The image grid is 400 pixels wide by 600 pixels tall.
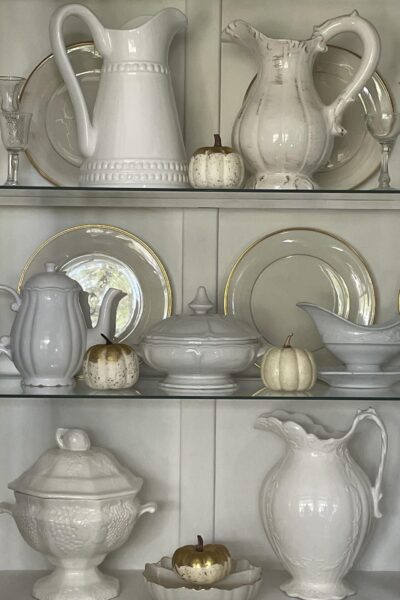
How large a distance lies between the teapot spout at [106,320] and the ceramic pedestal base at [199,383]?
115 millimetres

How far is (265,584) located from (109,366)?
406 millimetres

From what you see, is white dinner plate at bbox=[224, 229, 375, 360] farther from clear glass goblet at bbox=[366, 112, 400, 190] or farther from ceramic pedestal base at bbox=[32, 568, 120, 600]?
ceramic pedestal base at bbox=[32, 568, 120, 600]

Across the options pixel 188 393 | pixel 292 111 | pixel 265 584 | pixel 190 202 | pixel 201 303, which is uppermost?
pixel 292 111

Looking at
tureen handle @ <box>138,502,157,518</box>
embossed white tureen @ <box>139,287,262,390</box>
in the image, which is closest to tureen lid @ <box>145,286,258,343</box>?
embossed white tureen @ <box>139,287,262,390</box>

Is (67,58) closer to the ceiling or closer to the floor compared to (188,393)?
closer to the ceiling

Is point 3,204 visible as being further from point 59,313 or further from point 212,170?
point 212,170

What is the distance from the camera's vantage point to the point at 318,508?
1.46 metres

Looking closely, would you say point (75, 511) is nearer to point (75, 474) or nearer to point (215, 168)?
point (75, 474)

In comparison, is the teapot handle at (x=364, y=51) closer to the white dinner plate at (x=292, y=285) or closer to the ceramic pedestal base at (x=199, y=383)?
the white dinner plate at (x=292, y=285)

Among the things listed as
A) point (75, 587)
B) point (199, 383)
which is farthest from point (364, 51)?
point (75, 587)

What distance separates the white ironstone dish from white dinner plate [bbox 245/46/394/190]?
21 cm

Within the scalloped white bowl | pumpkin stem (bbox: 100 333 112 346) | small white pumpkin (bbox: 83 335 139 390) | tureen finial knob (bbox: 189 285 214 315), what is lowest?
the scalloped white bowl

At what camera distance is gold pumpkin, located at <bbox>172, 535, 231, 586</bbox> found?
1.42 m

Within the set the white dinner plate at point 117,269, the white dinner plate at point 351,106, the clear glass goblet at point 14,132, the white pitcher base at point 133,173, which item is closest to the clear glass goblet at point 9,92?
the clear glass goblet at point 14,132
